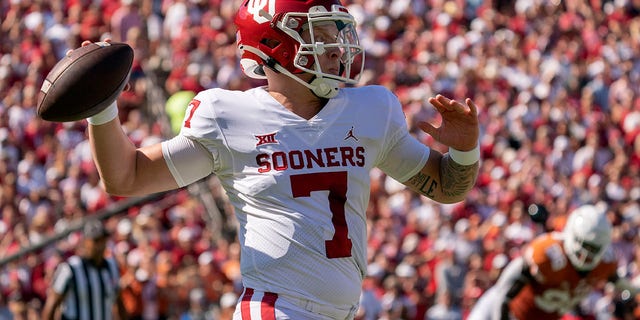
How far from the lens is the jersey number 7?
12.5ft

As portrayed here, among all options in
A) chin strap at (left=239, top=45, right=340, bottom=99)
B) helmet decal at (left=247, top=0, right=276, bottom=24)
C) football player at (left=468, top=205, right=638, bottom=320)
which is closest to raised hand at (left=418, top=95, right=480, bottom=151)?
chin strap at (left=239, top=45, right=340, bottom=99)

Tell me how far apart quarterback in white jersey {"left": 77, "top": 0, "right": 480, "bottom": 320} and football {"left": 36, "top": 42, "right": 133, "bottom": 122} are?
60 mm

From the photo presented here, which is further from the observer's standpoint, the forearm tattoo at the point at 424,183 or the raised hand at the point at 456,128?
the forearm tattoo at the point at 424,183

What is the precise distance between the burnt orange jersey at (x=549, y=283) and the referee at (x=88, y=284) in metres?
2.54

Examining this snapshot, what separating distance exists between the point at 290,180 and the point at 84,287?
4.75 m

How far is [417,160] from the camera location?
→ 4.12 m

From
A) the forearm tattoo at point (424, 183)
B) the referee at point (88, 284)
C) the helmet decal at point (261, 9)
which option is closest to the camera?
the helmet decal at point (261, 9)

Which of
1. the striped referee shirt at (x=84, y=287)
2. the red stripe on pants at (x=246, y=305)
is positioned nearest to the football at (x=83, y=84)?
the red stripe on pants at (x=246, y=305)

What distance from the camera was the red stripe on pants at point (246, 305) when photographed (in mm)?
3848

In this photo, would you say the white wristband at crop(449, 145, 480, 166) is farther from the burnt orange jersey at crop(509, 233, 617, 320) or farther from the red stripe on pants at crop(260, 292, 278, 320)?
the burnt orange jersey at crop(509, 233, 617, 320)

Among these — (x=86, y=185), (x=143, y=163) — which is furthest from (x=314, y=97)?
(x=86, y=185)

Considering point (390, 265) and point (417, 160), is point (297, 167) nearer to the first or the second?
point (417, 160)

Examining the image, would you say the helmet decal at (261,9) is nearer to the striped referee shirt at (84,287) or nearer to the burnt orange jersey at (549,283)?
the burnt orange jersey at (549,283)

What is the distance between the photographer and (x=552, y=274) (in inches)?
293
